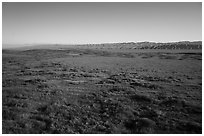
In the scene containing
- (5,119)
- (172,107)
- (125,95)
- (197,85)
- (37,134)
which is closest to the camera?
(37,134)

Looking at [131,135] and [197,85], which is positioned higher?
[197,85]

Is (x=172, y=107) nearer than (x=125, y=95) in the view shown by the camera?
Yes

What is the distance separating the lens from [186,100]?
17266 millimetres

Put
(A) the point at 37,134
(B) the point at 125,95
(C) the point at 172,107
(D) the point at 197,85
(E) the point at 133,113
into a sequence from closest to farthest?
(A) the point at 37,134 < (E) the point at 133,113 < (C) the point at 172,107 < (B) the point at 125,95 < (D) the point at 197,85

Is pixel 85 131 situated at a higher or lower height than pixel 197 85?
lower

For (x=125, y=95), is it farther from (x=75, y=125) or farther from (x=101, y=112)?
(x=75, y=125)

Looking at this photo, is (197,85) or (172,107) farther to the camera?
(197,85)

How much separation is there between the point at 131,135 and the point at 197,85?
15578 mm

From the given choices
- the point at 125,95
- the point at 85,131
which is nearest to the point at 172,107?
the point at 125,95

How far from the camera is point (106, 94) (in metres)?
19.2

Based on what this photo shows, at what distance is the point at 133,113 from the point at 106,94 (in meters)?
5.27

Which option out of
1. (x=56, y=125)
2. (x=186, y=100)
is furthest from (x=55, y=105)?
(x=186, y=100)

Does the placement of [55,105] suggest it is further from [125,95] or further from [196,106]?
[196,106]

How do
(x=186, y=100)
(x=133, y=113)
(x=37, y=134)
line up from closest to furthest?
1. (x=37, y=134)
2. (x=133, y=113)
3. (x=186, y=100)
